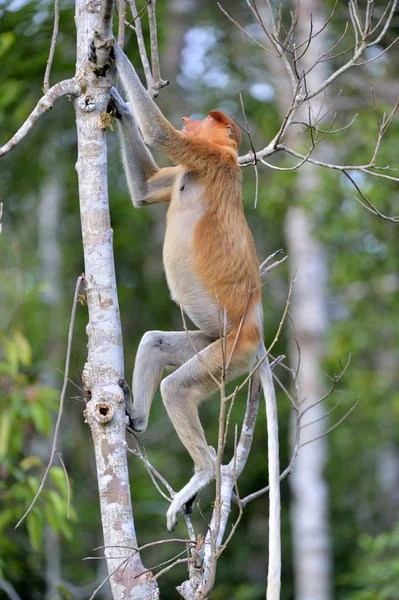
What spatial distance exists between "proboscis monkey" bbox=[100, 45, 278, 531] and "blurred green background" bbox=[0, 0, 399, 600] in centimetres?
101

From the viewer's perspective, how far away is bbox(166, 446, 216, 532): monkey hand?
320 cm

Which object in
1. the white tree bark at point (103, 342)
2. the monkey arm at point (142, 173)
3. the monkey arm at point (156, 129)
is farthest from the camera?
the monkey arm at point (142, 173)

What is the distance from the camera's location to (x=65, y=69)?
637 centimetres

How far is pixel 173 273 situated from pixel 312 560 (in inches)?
227

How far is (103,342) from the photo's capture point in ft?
8.73

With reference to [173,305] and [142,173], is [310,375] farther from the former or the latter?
[142,173]

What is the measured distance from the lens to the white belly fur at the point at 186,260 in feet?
11.5

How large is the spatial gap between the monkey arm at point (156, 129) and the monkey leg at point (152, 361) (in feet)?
2.37

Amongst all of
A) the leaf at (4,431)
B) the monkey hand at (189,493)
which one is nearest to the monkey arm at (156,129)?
the monkey hand at (189,493)

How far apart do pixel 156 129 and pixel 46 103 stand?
29.6 inches

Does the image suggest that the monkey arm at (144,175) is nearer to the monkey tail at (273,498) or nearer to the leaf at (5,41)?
the monkey tail at (273,498)

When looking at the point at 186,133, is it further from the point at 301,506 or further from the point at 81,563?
the point at 81,563

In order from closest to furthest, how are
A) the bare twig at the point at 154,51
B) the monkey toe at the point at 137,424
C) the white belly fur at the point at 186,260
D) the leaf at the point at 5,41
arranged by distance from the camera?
1. the bare twig at the point at 154,51
2. the monkey toe at the point at 137,424
3. the white belly fur at the point at 186,260
4. the leaf at the point at 5,41

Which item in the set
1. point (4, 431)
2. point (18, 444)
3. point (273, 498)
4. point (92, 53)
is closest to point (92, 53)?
point (92, 53)
